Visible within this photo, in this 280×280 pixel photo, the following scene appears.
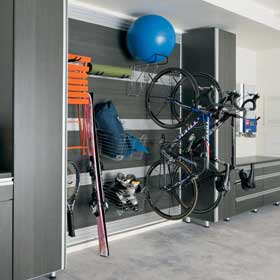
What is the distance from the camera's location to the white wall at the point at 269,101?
6344mm

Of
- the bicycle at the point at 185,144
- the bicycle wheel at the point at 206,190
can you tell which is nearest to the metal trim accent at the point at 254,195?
the bicycle wheel at the point at 206,190

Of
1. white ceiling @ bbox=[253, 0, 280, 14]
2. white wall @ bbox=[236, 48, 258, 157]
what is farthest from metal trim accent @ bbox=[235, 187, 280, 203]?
white ceiling @ bbox=[253, 0, 280, 14]

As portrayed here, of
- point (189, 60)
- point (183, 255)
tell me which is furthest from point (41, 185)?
point (189, 60)

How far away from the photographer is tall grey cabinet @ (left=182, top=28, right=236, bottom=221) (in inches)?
183

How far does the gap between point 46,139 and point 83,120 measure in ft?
2.66

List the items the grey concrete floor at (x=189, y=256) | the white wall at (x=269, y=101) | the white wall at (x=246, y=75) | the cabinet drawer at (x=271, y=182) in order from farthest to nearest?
the white wall at (x=269, y=101), the white wall at (x=246, y=75), the cabinet drawer at (x=271, y=182), the grey concrete floor at (x=189, y=256)

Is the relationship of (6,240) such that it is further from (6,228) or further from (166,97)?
(166,97)

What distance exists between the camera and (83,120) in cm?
366

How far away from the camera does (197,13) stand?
4.22m

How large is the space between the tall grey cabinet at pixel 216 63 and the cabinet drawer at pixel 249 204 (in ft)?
0.73

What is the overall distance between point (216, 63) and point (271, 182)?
210 cm

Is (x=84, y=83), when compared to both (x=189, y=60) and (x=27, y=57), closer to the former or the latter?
(x=27, y=57)

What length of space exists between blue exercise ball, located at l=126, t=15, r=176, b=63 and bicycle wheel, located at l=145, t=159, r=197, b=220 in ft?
3.83

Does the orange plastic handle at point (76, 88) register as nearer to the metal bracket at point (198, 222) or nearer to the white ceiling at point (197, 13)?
the white ceiling at point (197, 13)
